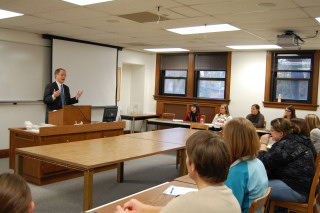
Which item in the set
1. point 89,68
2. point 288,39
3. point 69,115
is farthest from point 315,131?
point 89,68

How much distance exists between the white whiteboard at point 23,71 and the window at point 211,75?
4.19 meters

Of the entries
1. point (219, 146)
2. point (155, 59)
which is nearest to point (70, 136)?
point (219, 146)

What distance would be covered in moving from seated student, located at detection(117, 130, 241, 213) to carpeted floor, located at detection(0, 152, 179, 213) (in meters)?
2.69

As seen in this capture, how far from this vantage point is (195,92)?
30.6 ft

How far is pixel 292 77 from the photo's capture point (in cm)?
798

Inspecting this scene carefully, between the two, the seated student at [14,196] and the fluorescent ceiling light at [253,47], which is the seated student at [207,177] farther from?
the fluorescent ceiling light at [253,47]

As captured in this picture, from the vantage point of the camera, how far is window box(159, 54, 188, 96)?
9438mm

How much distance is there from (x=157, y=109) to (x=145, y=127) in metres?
0.68

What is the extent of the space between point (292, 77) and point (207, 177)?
7.32 metres

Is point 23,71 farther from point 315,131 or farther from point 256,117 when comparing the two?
point 315,131

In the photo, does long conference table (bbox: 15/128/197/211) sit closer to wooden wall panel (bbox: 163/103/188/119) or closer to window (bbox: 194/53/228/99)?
window (bbox: 194/53/228/99)

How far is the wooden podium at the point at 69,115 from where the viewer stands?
15.6 feet

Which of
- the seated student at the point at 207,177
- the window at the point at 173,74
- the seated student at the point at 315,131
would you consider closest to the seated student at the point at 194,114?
the window at the point at 173,74

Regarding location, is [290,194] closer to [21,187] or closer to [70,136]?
[21,187]
